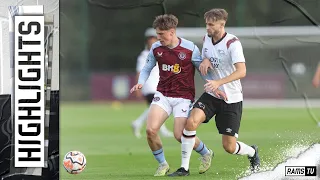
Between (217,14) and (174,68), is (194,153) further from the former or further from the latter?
(217,14)

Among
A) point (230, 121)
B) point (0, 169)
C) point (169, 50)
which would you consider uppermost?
point (169, 50)

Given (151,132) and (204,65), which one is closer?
(204,65)

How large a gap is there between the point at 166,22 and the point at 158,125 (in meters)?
0.81

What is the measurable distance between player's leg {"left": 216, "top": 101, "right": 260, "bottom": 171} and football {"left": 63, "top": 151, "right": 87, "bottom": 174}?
111 centimetres

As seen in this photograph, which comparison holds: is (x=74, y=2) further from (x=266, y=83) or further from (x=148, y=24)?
(x=266, y=83)

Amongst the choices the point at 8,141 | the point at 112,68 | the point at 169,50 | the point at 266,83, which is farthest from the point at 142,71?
the point at 112,68

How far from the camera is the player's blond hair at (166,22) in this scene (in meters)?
6.57

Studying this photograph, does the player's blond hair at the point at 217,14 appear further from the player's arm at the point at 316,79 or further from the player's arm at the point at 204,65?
the player's arm at the point at 316,79

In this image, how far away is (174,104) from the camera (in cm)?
667

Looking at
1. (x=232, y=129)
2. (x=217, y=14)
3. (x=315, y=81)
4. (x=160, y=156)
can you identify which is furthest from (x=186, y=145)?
(x=315, y=81)

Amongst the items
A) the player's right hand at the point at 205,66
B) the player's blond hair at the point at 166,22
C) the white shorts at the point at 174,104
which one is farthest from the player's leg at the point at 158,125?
the player's blond hair at the point at 166,22

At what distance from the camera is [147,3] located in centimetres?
668

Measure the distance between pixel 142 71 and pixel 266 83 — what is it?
6.23 feet

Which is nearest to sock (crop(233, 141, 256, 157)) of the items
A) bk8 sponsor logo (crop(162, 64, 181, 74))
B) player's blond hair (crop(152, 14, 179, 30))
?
bk8 sponsor logo (crop(162, 64, 181, 74))
